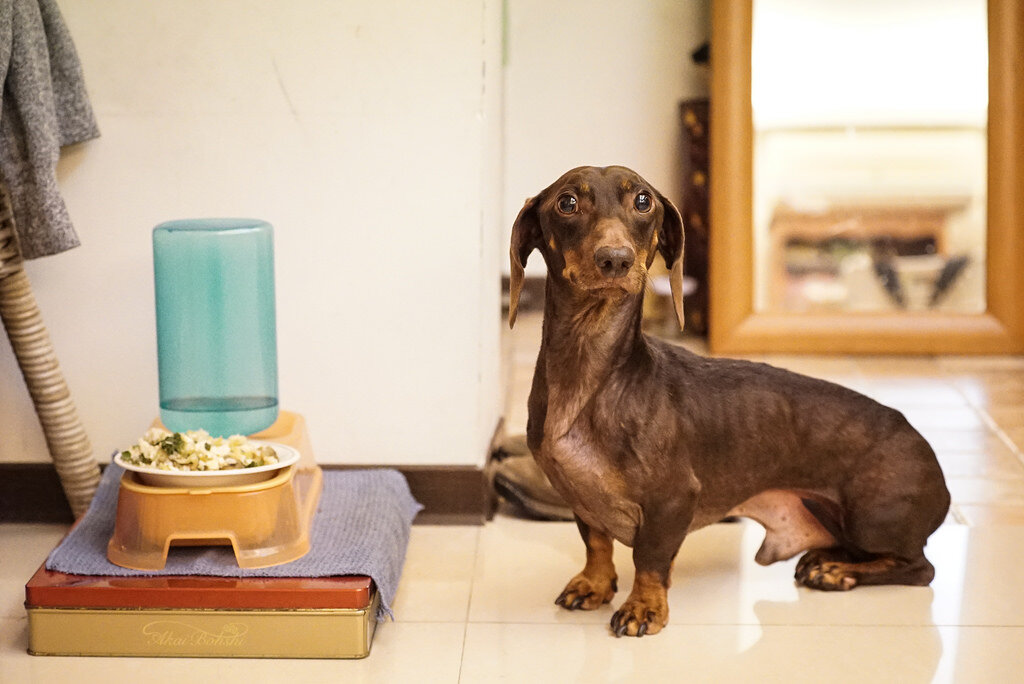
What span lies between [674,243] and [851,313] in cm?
282

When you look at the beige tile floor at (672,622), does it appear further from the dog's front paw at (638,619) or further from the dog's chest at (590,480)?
the dog's chest at (590,480)

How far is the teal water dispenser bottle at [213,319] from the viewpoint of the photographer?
2.42 metres

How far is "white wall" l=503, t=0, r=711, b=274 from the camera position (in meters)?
4.88

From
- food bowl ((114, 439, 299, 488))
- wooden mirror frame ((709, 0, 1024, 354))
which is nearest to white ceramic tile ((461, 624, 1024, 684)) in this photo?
food bowl ((114, 439, 299, 488))

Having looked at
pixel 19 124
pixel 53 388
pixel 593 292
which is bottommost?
pixel 53 388

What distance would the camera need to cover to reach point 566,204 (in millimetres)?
1910

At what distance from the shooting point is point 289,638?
203cm

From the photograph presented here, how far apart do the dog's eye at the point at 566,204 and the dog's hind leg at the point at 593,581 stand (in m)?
0.59

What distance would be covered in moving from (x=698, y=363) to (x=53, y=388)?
53.0 inches

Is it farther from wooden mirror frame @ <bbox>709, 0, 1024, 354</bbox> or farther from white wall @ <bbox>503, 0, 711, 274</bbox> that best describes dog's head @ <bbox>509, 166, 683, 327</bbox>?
white wall @ <bbox>503, 0, 711, 274</bbox>

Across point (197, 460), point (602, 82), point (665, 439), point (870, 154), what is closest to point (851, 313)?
point (870, 154)

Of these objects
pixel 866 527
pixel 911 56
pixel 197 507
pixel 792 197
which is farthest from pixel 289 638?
pixel 911 56

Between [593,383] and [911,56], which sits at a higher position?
[911,56]

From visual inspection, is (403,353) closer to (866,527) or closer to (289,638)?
(289,638)
